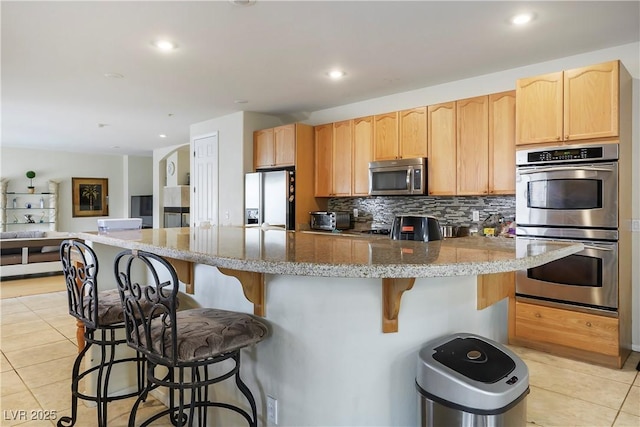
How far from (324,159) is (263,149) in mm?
904

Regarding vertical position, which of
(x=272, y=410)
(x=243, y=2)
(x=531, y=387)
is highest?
(x=243, y=2)

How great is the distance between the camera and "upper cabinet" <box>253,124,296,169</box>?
199 inches

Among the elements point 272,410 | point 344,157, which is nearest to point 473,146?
point 344,157

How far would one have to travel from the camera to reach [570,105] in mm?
3053

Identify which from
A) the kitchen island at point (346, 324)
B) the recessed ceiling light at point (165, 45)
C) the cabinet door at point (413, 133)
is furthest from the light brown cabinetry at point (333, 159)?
the kitchen island at point (346, 324)

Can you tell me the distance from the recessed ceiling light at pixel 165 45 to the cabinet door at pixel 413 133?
94.7 inches

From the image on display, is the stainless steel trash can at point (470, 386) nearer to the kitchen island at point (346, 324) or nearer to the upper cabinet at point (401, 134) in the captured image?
the kitchen island at point (346, 324)

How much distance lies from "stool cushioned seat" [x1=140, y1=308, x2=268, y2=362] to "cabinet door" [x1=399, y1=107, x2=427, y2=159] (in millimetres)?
3022

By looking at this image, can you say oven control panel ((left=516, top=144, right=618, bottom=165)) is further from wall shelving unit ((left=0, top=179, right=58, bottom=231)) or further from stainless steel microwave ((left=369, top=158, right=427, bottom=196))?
wall shelving unit ((left=0, top=179, right=58, bottom=231))

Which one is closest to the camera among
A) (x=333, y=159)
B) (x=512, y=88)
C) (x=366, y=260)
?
(x=366, y=260)

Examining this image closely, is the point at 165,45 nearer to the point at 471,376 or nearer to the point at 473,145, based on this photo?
the point at 473,145

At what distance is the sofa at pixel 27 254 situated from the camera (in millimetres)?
6195

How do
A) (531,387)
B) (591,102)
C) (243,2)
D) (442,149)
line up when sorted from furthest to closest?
(442,149)
(591,102)
(531,387)
(243,2)

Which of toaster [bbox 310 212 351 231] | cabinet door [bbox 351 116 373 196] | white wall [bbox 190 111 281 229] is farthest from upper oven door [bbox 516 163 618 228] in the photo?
white wall [bbox 190 111 281 229]
